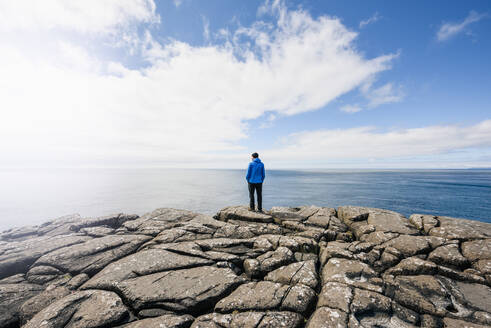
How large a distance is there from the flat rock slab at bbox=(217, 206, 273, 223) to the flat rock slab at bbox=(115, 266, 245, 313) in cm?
745

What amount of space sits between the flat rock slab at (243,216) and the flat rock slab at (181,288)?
745 centimetres

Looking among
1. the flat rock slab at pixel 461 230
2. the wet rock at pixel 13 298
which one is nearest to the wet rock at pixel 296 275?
the flat rock slab at pixel 461 230

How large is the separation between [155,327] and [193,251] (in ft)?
16.0

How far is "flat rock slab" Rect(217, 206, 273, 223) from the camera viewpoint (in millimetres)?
17359

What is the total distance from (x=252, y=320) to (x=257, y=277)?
10.7ft

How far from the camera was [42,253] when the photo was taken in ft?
42.7

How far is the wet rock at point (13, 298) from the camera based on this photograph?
863cm

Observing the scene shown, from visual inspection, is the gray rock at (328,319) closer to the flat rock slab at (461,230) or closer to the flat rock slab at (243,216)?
the flat rock slab at (243,216)

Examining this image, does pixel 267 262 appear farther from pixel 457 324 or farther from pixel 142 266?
pixel 457 324

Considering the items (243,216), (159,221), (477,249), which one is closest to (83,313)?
(159,221)

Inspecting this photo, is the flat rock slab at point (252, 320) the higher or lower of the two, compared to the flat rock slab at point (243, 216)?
lower

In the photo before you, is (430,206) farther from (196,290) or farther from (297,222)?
(196,290)

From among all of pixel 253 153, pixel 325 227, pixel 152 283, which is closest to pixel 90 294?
pixel 152 283

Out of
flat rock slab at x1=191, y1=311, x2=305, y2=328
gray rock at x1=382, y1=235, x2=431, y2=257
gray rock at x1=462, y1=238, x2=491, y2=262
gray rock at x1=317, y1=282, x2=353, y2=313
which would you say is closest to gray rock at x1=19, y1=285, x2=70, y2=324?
flat rock slab at x1=191, y1=311, x2=305, y2=328
